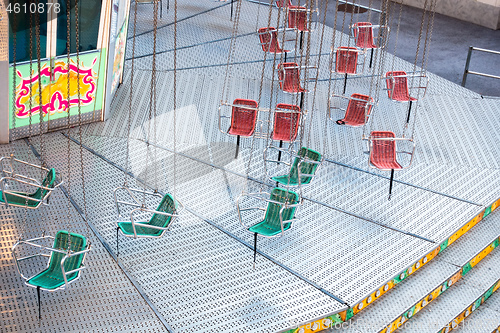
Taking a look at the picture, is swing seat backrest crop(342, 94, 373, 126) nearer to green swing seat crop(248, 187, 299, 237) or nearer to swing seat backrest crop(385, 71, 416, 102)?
swing seat backrest crop(385, 71, 416, 102)

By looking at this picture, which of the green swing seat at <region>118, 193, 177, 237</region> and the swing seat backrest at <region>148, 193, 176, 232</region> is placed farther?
the swing seat backrest at <region>148, 193, 176, 232</region>

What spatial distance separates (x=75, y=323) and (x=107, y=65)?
4992 mm

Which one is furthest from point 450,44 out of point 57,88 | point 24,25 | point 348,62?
point 24,25

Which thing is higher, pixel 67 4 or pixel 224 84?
pixel 67 4

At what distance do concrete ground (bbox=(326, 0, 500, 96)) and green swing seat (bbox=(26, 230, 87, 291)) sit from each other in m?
8.98

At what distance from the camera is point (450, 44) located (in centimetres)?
1678

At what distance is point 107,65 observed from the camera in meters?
10.6

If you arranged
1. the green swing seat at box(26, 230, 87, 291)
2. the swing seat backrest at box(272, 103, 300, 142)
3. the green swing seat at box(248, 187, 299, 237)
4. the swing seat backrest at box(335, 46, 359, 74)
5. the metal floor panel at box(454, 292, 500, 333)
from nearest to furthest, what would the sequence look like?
the green swing seat at box(26, 230, 87, 291), the green swing seat at box(248, 187, 299, 237), the metal floor panel at box(454, 292, 500, 333), the swing seat backrest at box(272, 103, 300, 142), the swing seat backrest at box(335, 46, 359, 74)

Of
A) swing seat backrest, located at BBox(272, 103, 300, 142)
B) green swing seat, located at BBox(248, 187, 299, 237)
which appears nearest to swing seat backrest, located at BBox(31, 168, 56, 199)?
green swing seat, located at BBox(248, 187, 299, 237)

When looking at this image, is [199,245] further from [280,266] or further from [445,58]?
[445,58]

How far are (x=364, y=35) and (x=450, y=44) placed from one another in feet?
14.7

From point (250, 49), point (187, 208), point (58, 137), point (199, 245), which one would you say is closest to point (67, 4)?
point (58, 137)

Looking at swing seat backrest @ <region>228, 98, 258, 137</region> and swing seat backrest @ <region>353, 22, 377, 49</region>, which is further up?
swing seat backrest @ <region>353, 22, 377, 49</region>

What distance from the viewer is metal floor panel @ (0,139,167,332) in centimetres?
684
